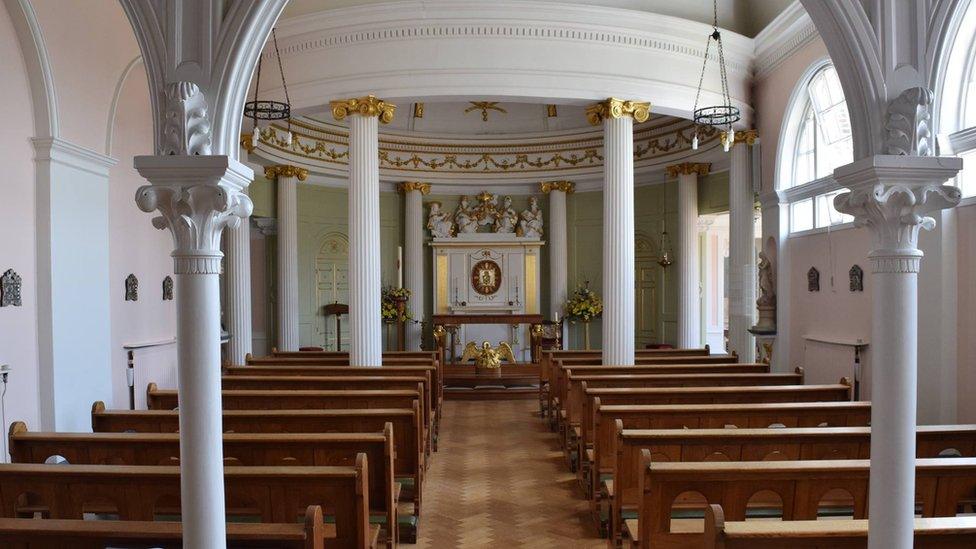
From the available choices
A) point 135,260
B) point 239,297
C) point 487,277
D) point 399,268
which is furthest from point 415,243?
point 135,260

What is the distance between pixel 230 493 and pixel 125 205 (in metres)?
6.05

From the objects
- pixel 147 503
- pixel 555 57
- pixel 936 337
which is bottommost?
pixel 147 503

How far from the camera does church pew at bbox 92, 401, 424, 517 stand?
5.38 m

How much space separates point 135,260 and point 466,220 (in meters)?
8.37

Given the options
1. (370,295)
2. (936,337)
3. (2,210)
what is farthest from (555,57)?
(2,210)

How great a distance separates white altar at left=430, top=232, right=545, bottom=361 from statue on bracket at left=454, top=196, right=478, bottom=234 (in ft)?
0.65

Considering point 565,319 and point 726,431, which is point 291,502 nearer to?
point 726,431

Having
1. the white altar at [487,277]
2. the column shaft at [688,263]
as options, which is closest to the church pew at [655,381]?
the column shaft at [688,263]

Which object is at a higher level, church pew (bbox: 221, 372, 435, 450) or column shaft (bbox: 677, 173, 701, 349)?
column shaft (bbox: 677, 173, 701, 349)

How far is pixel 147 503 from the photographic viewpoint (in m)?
3.72

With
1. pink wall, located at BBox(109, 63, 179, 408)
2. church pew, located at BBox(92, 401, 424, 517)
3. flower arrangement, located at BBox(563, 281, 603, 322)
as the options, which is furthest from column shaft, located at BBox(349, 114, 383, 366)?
flower arrangement, located at BBox(563, 281, 603, 322)

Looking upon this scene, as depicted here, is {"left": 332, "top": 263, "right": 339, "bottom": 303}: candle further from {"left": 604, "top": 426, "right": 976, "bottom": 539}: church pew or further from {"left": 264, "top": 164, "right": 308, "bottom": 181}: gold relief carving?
{"left": 604, "top": 426, "right": 976, "bottom": 539}: church pew

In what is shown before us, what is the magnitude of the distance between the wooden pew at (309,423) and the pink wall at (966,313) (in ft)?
17.9

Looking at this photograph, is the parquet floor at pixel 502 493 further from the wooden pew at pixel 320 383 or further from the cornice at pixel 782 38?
the cornice at pixel 782 38
